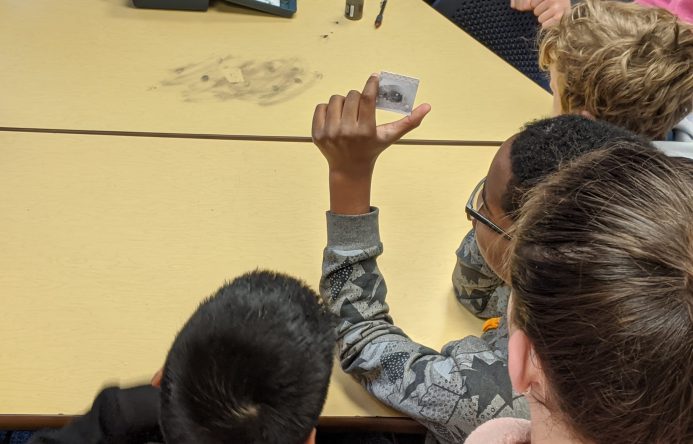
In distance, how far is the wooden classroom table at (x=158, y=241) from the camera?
89 cm

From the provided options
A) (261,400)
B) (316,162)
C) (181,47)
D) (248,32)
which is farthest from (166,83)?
(261,400)

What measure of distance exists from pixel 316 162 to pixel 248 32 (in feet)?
1.74

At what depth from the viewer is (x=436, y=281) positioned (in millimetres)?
1054

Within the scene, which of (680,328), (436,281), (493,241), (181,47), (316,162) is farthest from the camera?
(181,47)

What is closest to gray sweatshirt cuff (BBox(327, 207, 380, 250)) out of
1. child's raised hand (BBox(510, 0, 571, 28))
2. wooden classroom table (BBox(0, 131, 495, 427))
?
wooden classroom table (BBox(0, 131, 495, 427))

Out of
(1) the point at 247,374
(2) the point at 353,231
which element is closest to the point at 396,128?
(2) the point at 353,231

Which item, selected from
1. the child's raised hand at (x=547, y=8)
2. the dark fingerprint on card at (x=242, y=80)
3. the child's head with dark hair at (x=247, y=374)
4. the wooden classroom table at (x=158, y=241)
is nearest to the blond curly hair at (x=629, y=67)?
the wooden classroom table at (x=158, y=241)

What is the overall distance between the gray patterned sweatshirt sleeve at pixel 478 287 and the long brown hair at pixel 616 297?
41 centimetres

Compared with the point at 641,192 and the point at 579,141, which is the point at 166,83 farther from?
the point at 641,192

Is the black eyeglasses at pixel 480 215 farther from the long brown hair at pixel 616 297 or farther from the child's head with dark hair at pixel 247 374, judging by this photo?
the child's head with dark hair at pixel 247 374

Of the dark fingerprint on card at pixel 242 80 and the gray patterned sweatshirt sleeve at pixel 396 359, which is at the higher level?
the dark fingerprint on card at pixel 242 80

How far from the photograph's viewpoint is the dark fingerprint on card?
1368 mm

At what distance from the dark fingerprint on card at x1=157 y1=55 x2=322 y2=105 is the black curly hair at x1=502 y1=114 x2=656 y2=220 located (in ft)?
2.30

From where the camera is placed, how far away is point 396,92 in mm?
1102
